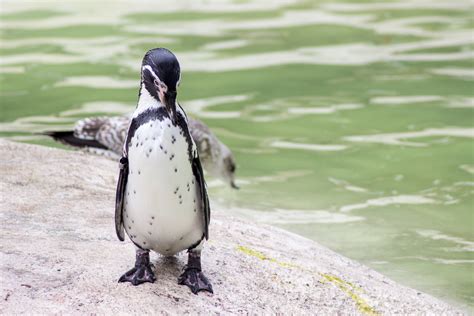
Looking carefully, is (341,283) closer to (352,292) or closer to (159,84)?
(352,292)

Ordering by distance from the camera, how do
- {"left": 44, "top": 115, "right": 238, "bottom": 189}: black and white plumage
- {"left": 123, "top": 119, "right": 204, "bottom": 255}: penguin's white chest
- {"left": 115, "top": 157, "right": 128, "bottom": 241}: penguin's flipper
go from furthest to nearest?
{"left": 44, "top": 115, "right": 238, "bottom": 189}: black and white plumage → {"left": 115, "top": 157, "right": 128, "bottom": 241}: penguin's flipper → {"left": 123, "top": 119, "right": 204, "bottom": 255}: penguin's white chest

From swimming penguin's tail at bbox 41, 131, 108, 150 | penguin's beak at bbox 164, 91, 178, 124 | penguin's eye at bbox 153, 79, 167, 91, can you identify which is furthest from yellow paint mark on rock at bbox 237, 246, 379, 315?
swimming penguin's tail at bbox 41, 131, 108, 150

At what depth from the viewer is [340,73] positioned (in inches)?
531

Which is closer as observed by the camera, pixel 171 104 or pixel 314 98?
pixel 171 104

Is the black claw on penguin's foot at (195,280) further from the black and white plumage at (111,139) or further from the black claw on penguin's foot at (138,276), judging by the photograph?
the black and white plumage at (111,139)

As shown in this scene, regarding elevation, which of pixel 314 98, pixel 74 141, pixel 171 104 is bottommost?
pixel 314 98

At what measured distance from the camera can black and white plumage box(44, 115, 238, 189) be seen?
939 centimetres

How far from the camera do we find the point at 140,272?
15.1 ft

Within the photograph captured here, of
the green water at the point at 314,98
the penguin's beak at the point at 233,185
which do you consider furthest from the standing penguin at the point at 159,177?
the penguin's beak at the point at 233,185

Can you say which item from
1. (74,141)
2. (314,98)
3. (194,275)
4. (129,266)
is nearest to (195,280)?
(194,275)

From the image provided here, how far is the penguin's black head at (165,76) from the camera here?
418cm

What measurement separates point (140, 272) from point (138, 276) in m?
0.02

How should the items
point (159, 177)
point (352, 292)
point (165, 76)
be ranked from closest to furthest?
point (165, 76)
point (159, 177)
point (352, 292)

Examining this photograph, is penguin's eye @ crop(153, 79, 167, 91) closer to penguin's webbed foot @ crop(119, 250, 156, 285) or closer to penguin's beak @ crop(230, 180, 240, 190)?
penguin's webbed foot @ crop(119, 250, 156, 285)
